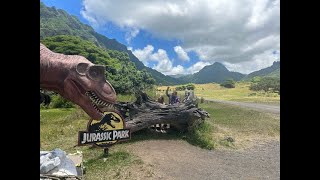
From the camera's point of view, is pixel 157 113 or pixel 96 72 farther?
pixel 157 113

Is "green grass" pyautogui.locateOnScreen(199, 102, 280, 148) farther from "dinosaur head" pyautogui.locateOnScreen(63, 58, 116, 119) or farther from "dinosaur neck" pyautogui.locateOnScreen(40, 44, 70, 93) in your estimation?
"dinosaur neck" pyautogui.locateOnScreen(40, 44, 70, 93)

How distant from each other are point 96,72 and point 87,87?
0.29 meters

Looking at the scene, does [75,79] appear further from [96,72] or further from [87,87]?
[96,72]

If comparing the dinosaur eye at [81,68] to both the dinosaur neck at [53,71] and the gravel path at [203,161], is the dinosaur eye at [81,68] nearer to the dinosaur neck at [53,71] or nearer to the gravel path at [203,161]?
the dinosaur neck at [53,71]

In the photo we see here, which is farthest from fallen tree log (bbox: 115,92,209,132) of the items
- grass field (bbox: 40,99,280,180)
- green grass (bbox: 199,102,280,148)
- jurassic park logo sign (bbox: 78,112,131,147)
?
jurassic park logo sign (bbox: 78,112,131,147)

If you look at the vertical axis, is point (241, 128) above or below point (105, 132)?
below

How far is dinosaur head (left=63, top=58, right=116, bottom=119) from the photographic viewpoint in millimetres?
5160

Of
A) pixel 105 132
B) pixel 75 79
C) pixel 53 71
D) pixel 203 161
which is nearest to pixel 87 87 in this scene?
pixel 75 79

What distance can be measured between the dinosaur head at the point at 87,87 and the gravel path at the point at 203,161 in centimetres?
193

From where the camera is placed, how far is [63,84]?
5117mm

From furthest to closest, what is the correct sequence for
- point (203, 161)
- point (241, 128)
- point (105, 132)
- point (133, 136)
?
point (241, 128) → point (133, 136) → point (203, 161) → point (105, 132)

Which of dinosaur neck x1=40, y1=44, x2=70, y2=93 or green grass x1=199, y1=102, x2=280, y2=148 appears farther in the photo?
green grass x1=199, y1=102, x2=280, y2=148

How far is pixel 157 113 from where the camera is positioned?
9648 mm

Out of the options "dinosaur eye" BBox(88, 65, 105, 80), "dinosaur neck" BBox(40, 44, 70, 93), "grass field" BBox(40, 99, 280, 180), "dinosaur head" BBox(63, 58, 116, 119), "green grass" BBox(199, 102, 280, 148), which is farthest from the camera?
"green grass" BBox(199, 102, 280, 148)
